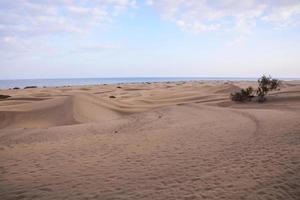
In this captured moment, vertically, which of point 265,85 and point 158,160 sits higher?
point 265,85

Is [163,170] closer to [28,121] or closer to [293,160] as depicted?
[293,160]

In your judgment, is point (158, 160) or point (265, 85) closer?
point (158, 160)

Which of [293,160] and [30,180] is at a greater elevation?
[293,160]

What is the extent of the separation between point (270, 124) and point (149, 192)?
275 inches

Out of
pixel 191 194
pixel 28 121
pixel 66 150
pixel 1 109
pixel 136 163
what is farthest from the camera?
pixel 1 109

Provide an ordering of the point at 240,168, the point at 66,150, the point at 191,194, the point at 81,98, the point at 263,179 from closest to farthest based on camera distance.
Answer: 1. the point at 191,194
2. the point at 263,179
3. the point at 240,168
4. the point at 66,150
5. the point at 81,98

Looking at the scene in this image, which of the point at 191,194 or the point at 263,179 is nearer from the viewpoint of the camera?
the point at 191,194

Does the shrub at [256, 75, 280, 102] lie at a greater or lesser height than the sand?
greater

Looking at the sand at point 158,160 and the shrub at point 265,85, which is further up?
the shrub at point 265,85

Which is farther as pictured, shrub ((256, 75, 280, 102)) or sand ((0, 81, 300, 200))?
shrub ((256, 75, 280, 102))

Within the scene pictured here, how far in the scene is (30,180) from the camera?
285 inches

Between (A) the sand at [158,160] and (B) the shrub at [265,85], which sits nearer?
(A) the sand at [158,160]

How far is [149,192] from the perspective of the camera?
6.23m

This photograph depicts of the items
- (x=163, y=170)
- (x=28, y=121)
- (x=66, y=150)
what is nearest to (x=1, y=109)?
(x=28, y=121)
